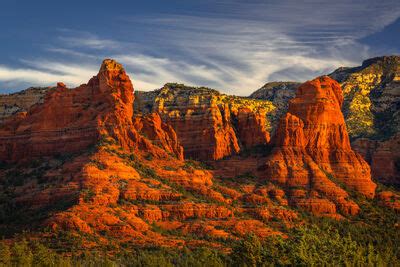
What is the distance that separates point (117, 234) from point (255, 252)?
45.2 meters

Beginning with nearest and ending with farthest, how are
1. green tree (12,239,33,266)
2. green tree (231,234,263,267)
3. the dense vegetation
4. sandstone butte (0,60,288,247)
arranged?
the dense vegetation
green tree (231,234,263,267)
green tree (12,239,33,266)
sandstone butte (0,60,288,247)

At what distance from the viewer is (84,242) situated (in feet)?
513

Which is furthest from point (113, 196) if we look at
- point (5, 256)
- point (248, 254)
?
point (248, 254)

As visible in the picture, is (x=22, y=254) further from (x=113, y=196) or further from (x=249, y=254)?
(x=113, y=196)

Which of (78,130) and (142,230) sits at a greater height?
(78,130)

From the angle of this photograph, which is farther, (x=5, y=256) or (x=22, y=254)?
(x=22, y=254)

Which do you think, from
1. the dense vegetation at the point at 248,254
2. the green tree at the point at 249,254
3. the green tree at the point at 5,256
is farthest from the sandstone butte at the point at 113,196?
the green tree at the point at 249,254

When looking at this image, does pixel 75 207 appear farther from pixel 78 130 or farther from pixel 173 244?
pixel 78 130

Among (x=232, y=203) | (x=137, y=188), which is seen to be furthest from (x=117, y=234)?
(x=232, y=203)

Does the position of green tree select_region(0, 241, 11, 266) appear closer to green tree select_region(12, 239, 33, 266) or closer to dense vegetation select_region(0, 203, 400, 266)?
dense vegetation select_region(0, 203, 400, 266)

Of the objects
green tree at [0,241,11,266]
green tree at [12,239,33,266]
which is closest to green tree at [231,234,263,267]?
green tree at [12,239,33,266]

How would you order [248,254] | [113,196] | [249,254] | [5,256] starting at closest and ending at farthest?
1. [249,254]
2. [248,254]
3. [5,256]
4. [113,196]

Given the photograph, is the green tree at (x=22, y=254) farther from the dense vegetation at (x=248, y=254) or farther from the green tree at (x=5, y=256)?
the green tree at (x=5, y=256)

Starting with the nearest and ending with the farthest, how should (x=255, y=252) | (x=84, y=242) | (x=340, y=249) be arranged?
(x=340, y=249), (x=255, y=252), (x=84, y=242)
